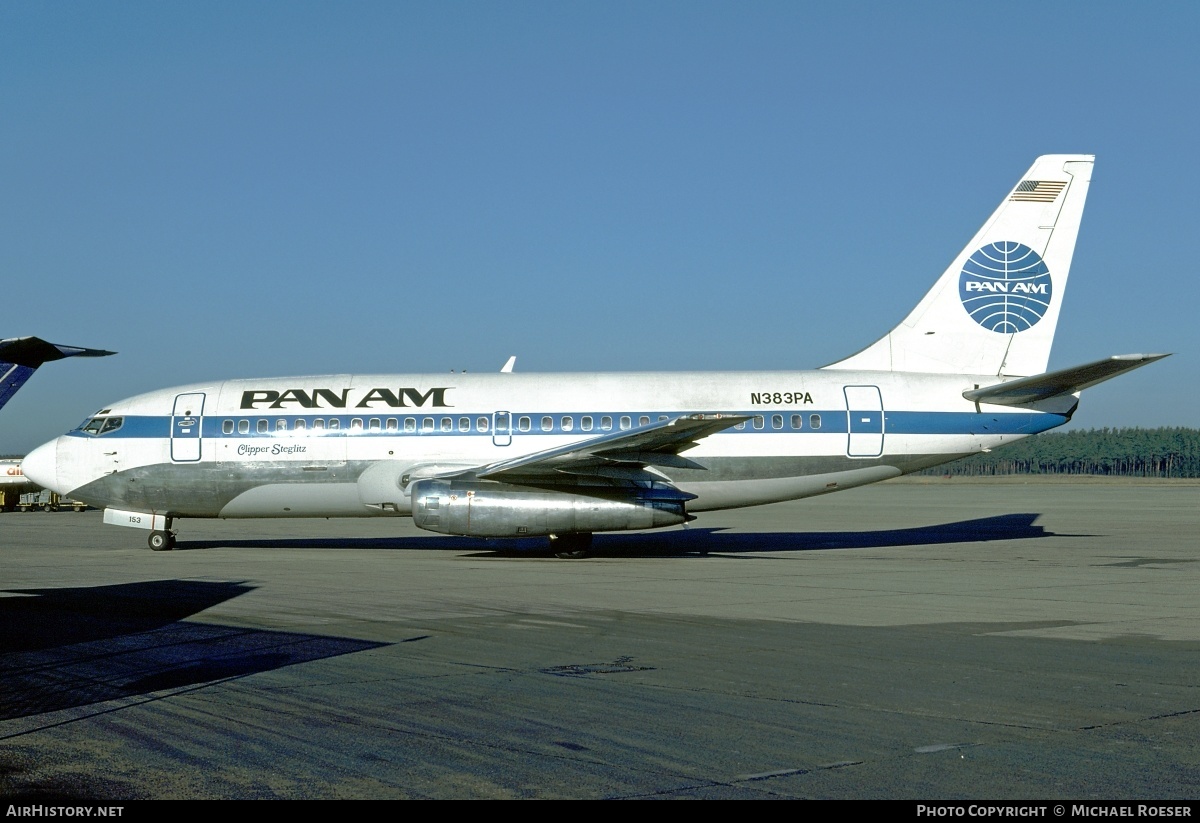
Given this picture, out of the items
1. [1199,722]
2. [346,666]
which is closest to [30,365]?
[346,666]

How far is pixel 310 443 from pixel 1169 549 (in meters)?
17.4

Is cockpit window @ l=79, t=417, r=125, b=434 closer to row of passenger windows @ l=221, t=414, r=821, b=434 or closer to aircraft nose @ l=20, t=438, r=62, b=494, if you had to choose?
aircraft nose @ l=20, t=438, r=62, b=494

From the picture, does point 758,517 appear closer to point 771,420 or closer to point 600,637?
point 771,420

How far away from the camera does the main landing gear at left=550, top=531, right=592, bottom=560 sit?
2314cm

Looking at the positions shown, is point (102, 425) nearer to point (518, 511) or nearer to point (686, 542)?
point (518, 511)

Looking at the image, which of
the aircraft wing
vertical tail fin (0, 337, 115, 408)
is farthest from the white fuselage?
vertical tail fin (0, 337, 115, 408)

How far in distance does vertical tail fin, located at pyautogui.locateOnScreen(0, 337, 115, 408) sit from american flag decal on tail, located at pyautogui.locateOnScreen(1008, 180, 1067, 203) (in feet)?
70.4

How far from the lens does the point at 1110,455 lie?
594 feet

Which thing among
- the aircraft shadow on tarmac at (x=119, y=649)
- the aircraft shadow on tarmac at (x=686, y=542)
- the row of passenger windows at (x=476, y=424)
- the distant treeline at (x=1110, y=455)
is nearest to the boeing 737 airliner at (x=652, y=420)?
the row of passenger windows at (x=476, y=424)

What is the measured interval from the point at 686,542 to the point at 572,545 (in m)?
4.85

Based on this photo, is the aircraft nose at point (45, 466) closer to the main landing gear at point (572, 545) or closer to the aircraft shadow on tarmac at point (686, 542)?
the aircraft shadow on tarmac at point (686, 542)

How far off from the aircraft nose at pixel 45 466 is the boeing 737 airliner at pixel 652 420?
0.08 metres

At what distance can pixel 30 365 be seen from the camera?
6918 millimetres

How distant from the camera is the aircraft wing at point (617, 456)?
2066cm
